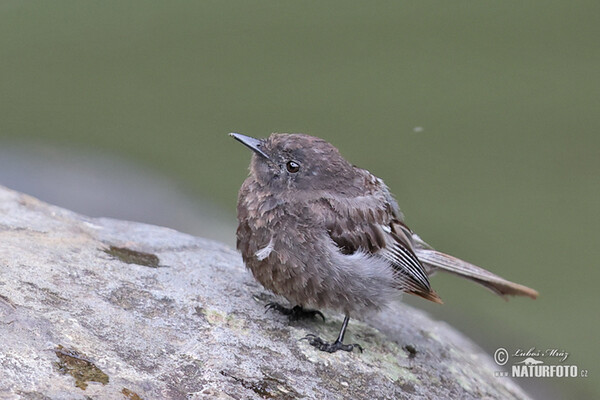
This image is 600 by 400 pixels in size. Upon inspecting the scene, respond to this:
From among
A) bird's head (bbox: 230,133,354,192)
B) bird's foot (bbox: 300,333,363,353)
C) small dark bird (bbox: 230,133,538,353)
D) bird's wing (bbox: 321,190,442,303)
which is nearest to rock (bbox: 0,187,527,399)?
bird's foot (bbox: 300,333,363,353)

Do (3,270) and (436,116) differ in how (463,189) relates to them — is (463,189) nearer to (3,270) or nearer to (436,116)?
(436,116)

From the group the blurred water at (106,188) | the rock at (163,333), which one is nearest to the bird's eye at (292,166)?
the rock at (163,333)

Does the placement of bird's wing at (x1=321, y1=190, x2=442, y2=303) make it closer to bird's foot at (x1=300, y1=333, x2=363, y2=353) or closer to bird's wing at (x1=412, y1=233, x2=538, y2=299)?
bird's wing at (x1=412, y1=233, x2=538, y2=299)

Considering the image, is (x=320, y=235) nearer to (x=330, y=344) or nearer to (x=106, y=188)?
(x=330, y=344)

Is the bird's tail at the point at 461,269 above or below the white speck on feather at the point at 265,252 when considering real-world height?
above

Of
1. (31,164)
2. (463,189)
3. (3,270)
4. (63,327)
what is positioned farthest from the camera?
(463,189)

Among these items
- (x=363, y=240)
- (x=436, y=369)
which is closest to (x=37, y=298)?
(x=363, y=240)

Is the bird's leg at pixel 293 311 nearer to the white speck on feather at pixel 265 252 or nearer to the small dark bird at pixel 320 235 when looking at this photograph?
the small dark bird at pixel 320 235
